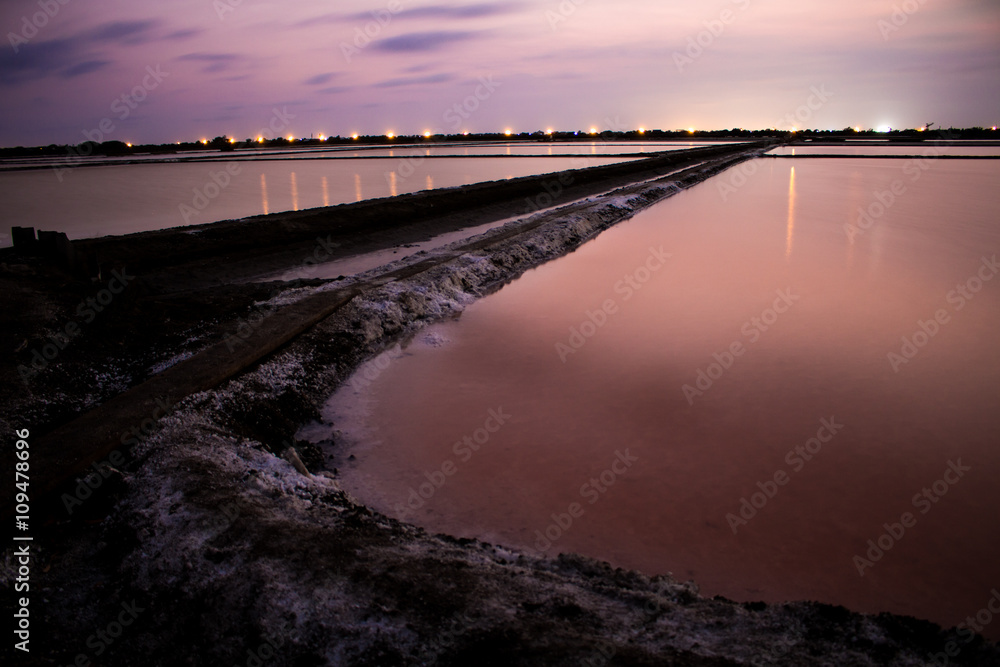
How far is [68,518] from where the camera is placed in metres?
2.58

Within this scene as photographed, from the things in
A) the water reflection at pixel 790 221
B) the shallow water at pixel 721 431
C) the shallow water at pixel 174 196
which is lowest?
the shallow water at pixel 721 431

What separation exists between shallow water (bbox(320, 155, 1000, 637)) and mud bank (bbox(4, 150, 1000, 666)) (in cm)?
29

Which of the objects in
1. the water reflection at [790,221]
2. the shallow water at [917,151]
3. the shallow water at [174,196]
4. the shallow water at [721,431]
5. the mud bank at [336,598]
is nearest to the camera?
the mud bank at [336,598]

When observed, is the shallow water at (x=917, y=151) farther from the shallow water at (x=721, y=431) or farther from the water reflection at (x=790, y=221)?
the shallow water at (x=721, y=431)

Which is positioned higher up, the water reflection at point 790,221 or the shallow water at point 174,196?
the shallow water at point 174,196

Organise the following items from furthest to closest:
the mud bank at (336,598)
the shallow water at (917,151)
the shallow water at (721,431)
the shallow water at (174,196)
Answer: the shallow water at (917,151)
the shallow water at (174,196)
the shallow water at (721,431)
the mud bank at (336,598)

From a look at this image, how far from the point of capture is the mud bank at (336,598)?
6.05 feet

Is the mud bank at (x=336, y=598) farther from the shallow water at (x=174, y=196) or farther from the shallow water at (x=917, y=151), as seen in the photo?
the shallow water at (x=917, y=151)

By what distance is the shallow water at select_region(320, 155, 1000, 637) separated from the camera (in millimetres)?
2559

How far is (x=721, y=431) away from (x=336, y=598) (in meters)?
2.41

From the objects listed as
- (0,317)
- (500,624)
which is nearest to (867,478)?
(500,624)

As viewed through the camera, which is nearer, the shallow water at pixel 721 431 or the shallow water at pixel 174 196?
the shallow water at pixel 721 431

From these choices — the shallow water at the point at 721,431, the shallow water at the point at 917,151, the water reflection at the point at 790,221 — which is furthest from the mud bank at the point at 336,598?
the shallow water at the point at 917,151

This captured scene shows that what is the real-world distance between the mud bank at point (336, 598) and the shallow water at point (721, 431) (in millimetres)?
294
